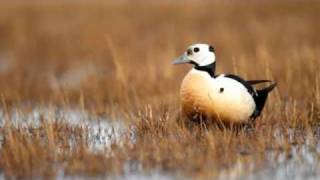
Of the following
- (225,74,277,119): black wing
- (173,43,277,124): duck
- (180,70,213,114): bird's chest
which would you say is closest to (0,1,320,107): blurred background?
(225,74,277,119): black wing

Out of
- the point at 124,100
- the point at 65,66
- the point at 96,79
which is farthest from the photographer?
the point at 65,66

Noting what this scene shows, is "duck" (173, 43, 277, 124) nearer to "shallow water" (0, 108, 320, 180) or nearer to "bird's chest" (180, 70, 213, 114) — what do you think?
"bird's chest" (180, 70, 213, 114)

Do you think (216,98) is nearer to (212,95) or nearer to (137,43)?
(212,95)

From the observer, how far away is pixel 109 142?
27.4 ft

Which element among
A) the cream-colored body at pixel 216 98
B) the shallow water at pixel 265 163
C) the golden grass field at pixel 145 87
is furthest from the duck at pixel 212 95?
the shallow water at pixel 265 163

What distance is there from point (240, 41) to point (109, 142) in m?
9.49

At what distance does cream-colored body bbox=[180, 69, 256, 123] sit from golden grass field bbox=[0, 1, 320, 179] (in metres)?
0.20

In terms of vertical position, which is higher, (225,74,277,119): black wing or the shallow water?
(225,74,277,119): black wing

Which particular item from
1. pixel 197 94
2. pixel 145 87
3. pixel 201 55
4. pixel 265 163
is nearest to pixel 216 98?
pixel 197 94

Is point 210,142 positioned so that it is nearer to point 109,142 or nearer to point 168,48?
point 109,142

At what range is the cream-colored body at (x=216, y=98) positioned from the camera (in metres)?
8.46

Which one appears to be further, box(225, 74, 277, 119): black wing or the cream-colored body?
box(225, 74, 277, 119): black wing

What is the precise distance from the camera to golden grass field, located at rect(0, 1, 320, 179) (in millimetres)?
7320

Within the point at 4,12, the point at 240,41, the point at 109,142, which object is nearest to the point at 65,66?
the point at 240,41
